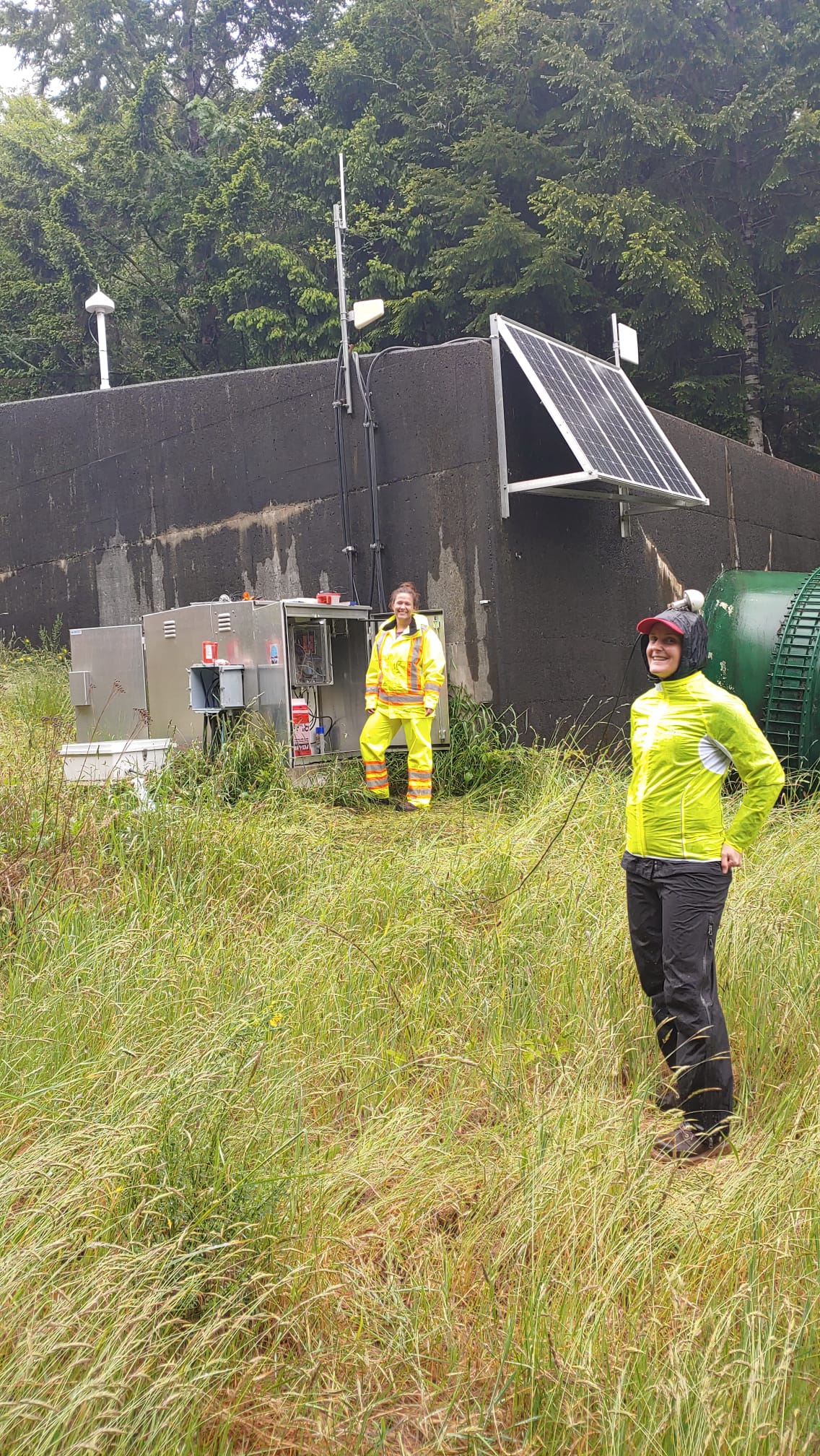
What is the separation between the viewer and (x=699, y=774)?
13.4ft

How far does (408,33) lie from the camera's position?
23.0 meters

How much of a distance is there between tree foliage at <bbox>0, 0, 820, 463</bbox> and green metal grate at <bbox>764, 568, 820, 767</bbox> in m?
10.7

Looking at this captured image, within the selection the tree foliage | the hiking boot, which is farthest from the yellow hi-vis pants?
the tree foliage

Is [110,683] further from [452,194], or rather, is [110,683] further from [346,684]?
[452,194]

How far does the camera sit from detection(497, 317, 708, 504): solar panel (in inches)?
364

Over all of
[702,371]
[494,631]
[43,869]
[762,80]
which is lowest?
[43,869]

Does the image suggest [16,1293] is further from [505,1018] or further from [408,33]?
[408,33]

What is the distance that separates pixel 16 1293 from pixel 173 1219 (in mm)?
409

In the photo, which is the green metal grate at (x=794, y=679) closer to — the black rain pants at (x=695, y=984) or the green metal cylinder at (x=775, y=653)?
the green metal cylinder at (x=775, y=653)

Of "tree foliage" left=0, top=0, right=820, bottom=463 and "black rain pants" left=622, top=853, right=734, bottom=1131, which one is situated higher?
"tree foliage" left=0, top=0, right=820, bottom=463

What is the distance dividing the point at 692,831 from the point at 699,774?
0.19 meters

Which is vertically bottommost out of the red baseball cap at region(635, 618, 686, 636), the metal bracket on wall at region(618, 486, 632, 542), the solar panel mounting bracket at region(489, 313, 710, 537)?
the red baseball cap at region(635, 618, 686, 636)

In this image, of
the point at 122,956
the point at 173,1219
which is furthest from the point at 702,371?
the point at 173,1219

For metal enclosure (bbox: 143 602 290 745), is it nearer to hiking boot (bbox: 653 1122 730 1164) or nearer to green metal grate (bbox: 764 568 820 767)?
green metal grate (bbox: 764 568 820 767)
